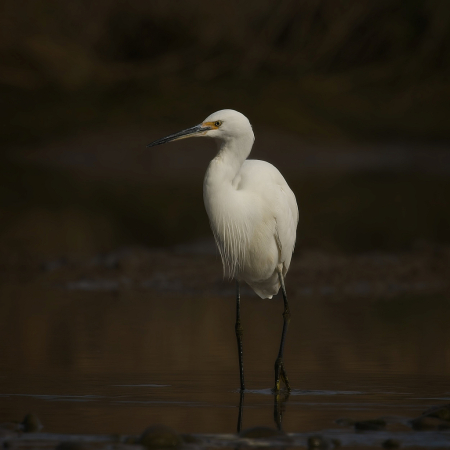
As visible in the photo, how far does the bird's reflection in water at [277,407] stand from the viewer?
471 centimetres

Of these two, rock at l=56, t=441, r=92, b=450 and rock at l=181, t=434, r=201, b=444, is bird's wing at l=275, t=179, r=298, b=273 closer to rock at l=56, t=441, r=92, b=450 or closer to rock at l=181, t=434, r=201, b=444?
rock at l=181, t=434, r=201, b=444

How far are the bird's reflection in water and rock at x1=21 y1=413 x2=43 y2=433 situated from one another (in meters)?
0.84

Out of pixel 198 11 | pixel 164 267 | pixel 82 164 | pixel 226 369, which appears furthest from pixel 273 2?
pixel 226 369

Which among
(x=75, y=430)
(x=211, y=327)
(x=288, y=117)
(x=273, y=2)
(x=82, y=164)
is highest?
(x=273, y=2)

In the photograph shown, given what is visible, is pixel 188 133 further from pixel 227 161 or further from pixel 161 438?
pixel 161 438

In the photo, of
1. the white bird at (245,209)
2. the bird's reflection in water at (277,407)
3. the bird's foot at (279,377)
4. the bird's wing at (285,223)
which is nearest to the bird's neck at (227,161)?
→ the white bird at (245,209)

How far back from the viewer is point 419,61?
64.8 m

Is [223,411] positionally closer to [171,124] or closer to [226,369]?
[226,369]

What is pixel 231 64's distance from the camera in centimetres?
5872

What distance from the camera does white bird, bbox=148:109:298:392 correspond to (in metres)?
5.61

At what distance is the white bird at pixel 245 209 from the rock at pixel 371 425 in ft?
3.78

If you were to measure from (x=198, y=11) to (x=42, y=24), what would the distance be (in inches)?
402

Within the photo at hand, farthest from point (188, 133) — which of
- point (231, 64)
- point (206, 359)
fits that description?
point (231, 64)

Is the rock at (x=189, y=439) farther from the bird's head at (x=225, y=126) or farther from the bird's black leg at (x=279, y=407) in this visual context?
the bird's head at (x=225, y=126)
